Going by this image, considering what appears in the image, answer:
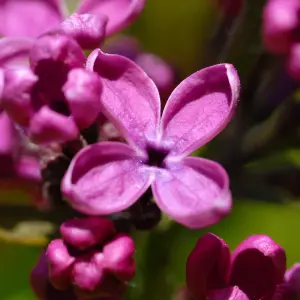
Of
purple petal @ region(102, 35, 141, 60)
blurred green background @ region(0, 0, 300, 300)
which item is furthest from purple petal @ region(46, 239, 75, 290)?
purple petal @ region(102, 35, 141, 60)

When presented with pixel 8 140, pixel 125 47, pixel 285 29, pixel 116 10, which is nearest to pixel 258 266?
pixel 285 29

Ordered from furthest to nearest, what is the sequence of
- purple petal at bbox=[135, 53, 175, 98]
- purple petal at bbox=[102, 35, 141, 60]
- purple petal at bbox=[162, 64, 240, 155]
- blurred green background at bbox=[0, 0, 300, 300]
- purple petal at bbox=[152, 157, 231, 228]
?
→ 1. purple petal at bbox=[102, 35, 141, 60]
2. purple petal at bbox=[135, 53, 175, 98]
3. blurred green background at bbox=[0, 0, 300, 300]
4. purple petal at bbox=[162, 64, 240, 155]
5. purple petal at bbox=[152, 157, 231, 228]

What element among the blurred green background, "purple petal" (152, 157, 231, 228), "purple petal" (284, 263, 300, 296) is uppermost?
"purple petal" (152, 157, 231, 228)

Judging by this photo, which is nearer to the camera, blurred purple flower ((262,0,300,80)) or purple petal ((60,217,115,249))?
purple petal ((60,217,115,249))

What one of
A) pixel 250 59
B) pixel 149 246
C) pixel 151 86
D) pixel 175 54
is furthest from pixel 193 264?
pixel 175 54

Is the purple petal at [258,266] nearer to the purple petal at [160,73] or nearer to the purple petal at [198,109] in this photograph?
the purple petal at [198,109]

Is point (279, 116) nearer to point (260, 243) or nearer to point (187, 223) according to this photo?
point (260, 243)

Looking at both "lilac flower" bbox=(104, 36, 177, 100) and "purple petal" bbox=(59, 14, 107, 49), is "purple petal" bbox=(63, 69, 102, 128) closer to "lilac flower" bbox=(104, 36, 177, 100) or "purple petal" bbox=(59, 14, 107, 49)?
"purple petal" bbox=(59, 14, 107, 49)
